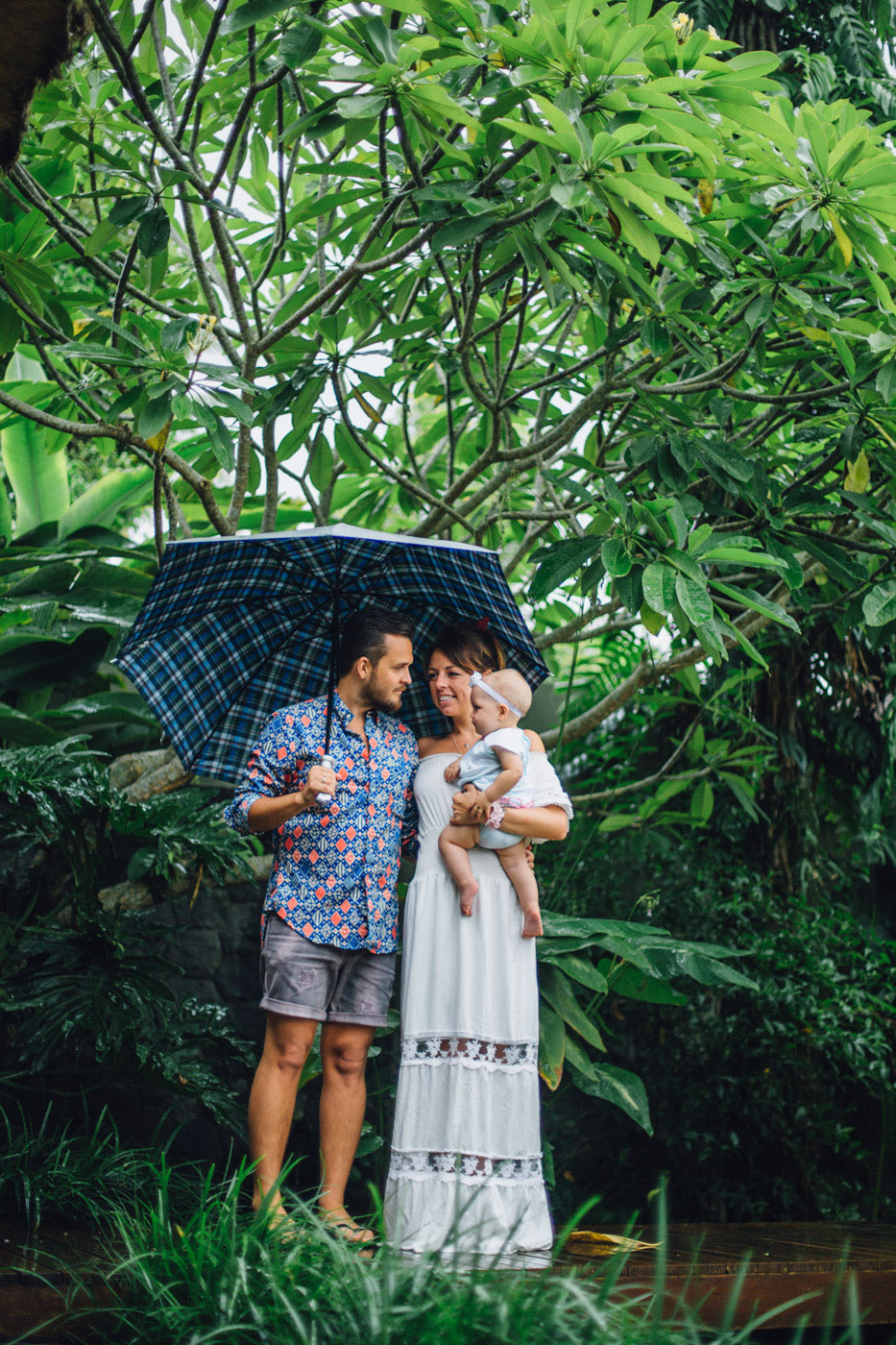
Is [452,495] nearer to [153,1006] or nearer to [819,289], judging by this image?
[819,289]

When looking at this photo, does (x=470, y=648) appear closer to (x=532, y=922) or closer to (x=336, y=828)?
Result: (x=336, y=828)

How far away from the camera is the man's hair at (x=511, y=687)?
2.70 m

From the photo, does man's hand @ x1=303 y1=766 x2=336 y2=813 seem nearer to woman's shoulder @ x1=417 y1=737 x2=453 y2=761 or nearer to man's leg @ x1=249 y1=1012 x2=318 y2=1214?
woman's shoulder @ x1=417 y1=737 x2=453 y2=761

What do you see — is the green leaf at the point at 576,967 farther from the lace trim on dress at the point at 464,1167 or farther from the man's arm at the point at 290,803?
the man's arm at the point at 290,803

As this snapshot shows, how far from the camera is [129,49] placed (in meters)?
2.92

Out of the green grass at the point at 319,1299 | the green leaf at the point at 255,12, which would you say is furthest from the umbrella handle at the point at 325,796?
the green leaf at the point at 255,12

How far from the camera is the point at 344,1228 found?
2344 mm

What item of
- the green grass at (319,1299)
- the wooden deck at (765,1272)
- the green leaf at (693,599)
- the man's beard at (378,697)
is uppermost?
the green leaf at (693,599)

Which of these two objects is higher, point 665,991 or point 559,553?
point 559,553

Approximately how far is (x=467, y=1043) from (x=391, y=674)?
863 mm

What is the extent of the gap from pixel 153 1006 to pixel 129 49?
8.11 feet

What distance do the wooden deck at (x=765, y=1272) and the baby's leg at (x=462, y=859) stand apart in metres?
0.80

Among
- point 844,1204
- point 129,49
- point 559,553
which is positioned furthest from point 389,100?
point 844,1204

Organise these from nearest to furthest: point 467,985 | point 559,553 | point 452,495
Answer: point 467,985, point 559,553, point 452,495
